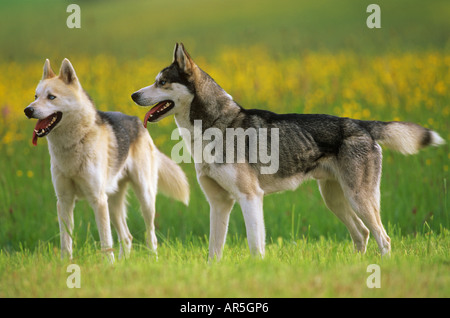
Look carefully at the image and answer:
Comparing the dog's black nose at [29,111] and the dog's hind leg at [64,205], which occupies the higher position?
the dog's black nose at [29,111]

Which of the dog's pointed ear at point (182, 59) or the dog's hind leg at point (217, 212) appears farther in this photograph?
the dog's hind leg at point (217, 212)

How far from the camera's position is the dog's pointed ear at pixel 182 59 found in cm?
568

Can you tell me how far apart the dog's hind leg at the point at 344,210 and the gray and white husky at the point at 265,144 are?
0.12 metres

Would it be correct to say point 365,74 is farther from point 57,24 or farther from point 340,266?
point 57,24

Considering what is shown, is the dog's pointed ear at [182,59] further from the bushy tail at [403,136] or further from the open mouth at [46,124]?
the bushy tail at [403,136]

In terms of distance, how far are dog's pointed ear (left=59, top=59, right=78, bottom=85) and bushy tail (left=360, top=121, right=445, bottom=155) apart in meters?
3.19

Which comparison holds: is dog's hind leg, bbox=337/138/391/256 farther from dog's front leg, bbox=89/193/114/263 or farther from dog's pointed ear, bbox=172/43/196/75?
dog's front leg, bbox=89/193/114/263

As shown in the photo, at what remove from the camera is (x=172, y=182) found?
7.59 metres

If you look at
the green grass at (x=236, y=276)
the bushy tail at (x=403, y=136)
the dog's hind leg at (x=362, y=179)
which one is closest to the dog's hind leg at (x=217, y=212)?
the green grass at (x=236, y=276)

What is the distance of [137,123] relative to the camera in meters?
7.30

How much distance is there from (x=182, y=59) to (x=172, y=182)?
2.32 m

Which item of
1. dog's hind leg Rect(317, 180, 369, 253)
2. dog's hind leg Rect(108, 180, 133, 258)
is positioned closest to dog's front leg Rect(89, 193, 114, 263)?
dog's hind leg Rect(108, 180, 133, 258)

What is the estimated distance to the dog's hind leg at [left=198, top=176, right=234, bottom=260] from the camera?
5898mm

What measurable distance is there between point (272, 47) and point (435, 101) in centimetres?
612
